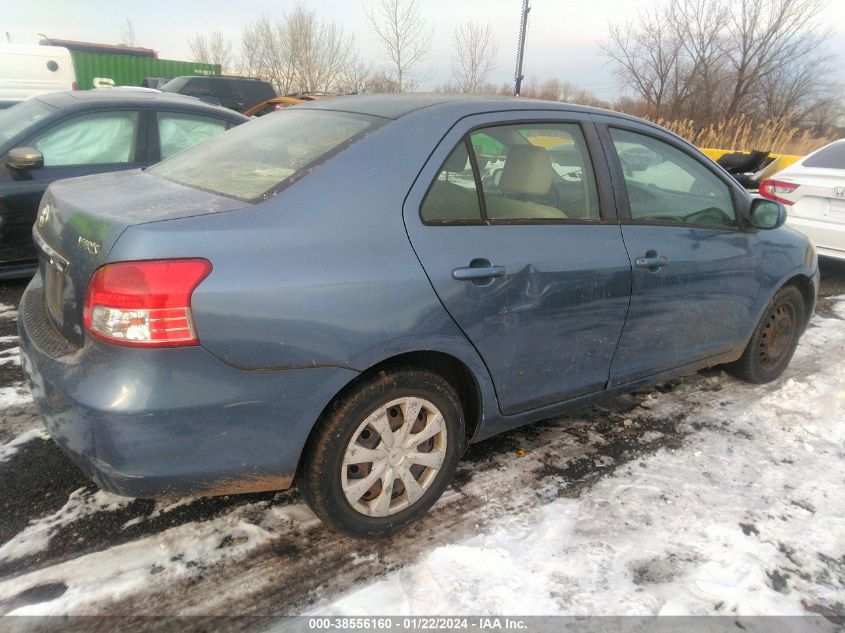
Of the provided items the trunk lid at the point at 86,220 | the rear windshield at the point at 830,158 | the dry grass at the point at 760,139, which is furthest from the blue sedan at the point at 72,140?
the dry grass at the point at 760,139

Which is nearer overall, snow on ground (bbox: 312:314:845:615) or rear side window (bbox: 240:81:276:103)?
snow on ground (bbox: 312:314:845:615)

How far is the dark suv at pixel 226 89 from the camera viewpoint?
15398 mm

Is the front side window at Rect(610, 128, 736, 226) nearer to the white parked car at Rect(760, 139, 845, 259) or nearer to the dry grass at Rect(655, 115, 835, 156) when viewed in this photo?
the white parked car at Rect(760, 139, 845, 259)

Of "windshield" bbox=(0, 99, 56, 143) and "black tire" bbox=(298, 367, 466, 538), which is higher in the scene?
"windshield" bbox=(0, 99, 56, 143)

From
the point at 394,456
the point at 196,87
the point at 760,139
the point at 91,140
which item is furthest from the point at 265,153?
the point at 196,87

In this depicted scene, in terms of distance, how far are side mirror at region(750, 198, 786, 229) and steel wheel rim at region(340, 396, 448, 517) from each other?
2.24m

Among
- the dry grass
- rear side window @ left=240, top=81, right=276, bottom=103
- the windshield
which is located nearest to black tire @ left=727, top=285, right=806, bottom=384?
the windshield

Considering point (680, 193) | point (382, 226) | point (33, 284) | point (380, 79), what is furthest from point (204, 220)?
point (380, 79)

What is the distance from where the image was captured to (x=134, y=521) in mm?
2410

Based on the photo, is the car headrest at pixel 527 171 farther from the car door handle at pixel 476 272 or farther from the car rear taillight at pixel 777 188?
the car rear taillight at pixel 777 188

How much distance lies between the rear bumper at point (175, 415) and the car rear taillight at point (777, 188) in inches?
245

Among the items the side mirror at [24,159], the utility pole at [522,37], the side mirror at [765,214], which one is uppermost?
the utility pole at [522,37]

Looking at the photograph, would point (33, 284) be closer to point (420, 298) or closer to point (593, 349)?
point (420, 298)

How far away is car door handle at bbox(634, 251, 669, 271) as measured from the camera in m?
2.89
